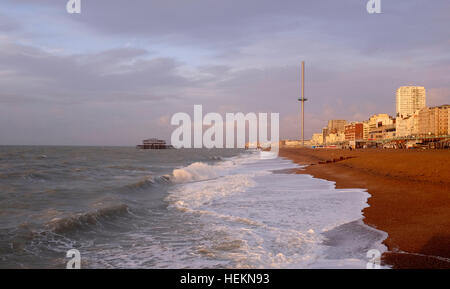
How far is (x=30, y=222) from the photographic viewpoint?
924 centimetres

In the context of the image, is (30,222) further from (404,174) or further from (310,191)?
(404,174)

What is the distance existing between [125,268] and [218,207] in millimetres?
5945

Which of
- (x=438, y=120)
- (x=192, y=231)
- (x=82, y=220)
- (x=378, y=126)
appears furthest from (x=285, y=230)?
(x=378, y=126)

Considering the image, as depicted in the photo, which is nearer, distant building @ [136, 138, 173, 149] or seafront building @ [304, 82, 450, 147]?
seafront building @ [304, 82, 450, 147]

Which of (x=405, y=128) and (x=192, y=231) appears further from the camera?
(x=405, y=128)

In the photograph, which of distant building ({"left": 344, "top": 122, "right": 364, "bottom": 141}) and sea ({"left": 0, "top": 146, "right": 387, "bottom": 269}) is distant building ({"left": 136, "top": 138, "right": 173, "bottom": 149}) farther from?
sea ({"left": 0, "top": 146, "right": 387, "bottom": 269})

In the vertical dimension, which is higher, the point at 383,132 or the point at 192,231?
the point at 383,132

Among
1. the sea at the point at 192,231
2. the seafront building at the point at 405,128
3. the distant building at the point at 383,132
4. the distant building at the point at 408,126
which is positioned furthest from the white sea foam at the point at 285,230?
the distant building at the point at 383,132

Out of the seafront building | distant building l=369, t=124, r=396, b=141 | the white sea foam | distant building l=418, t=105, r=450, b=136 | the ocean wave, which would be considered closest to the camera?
the white sea foam

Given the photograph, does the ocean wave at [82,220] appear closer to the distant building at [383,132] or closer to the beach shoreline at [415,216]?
the beach shoreline at [415,216]
